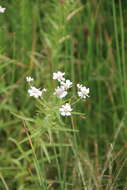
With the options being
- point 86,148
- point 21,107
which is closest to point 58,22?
point 21,107

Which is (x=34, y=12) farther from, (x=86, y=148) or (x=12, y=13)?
(x=86, y=148)

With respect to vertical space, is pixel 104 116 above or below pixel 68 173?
above

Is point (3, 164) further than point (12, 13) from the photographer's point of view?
No

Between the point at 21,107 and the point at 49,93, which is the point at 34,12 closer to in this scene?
the point at 21,107

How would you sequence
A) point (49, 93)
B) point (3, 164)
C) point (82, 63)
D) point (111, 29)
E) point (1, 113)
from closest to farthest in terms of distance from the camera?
point (49, 93) → point (3, 164) → point (1, 113) → point (82, 63) → point (111, 29)

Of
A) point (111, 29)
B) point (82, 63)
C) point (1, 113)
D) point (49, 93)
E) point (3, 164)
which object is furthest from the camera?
point (111, 29)

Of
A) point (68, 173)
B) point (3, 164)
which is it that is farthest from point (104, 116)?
point (3, 164)

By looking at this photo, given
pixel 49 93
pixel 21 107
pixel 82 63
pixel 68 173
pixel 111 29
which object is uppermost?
pixel 111 29
